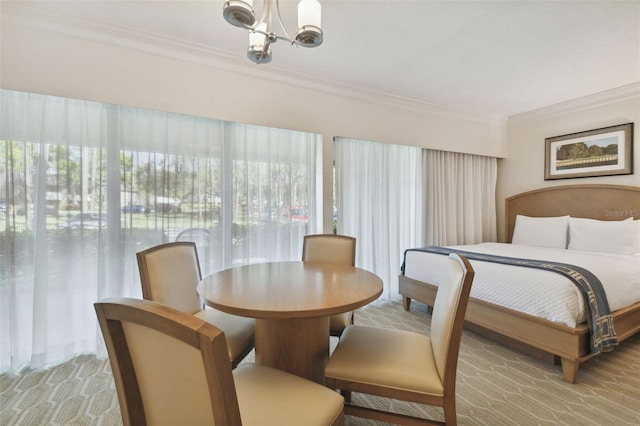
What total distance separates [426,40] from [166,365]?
8.86ft

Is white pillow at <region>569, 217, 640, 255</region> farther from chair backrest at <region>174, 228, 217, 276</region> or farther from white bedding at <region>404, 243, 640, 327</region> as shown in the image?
chair backrest at <region>174, 228, 217, 276</region>

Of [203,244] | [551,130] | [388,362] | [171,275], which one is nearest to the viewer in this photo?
[388,362]

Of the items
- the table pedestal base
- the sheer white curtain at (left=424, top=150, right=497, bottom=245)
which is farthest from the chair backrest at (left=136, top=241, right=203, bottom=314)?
the sheer white curtain at (left=424, top=150, right=497, bottom=245)

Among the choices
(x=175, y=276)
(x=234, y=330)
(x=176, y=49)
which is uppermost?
(x=176, y=49)

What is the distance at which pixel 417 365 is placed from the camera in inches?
49.2

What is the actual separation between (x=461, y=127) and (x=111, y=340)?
175 inches

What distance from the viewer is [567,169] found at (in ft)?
12.3

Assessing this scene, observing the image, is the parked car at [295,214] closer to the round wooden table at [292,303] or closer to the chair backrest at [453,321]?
the round wooden table at [292,303]

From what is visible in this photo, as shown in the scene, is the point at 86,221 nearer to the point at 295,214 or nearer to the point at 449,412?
the point at 295,214

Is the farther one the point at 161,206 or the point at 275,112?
the point at 275,112

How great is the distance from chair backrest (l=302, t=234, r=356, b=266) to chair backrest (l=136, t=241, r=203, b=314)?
0.89 m

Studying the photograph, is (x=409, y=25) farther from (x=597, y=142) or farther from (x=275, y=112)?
(x=597, y=142)

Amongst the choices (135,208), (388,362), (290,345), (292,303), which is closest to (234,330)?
(290,345)

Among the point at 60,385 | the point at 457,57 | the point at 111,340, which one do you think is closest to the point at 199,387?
the point at 111,340
